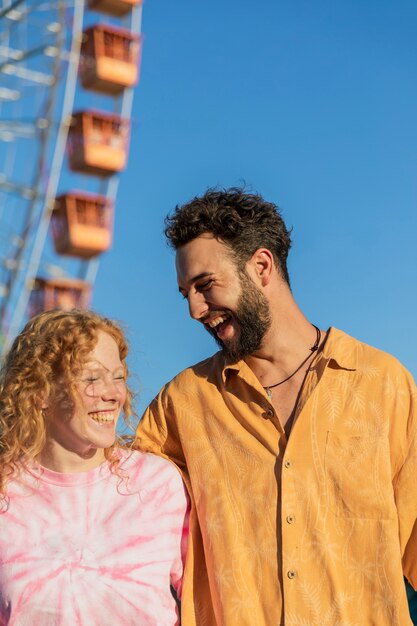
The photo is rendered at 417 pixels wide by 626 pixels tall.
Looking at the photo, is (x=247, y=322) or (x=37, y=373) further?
(x=247, y=322)

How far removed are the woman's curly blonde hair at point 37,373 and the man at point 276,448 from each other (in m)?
0.34

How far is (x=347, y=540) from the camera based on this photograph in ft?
11.0

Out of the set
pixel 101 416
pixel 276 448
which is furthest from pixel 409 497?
pixel 101 416

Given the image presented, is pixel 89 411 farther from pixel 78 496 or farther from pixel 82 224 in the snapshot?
pixel 82 224

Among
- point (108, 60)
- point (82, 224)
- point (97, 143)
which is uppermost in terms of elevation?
point (108, 60)

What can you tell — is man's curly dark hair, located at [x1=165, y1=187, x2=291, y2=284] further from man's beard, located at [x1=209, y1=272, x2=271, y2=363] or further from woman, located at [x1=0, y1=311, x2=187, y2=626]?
woman, located at [x1=0, y1=311, x2=187, y2=626]

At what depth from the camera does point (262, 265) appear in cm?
385

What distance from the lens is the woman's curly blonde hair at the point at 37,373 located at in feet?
11.2

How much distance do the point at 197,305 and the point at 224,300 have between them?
3.8 inches

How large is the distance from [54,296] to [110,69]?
20.3ft

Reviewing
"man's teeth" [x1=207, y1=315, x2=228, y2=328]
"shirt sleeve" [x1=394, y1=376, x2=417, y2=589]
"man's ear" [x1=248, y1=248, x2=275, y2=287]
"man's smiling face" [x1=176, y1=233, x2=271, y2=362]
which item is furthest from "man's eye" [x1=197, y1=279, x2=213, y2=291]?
"shirt sleeve" [x1=394, y1=376, x2=417, y2=589]

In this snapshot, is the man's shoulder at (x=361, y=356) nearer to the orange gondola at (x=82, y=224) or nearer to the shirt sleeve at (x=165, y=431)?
the shirt sleeve at (x=165, y=431)

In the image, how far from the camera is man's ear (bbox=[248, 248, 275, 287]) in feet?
12.6

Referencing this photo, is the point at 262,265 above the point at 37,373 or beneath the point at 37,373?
above
